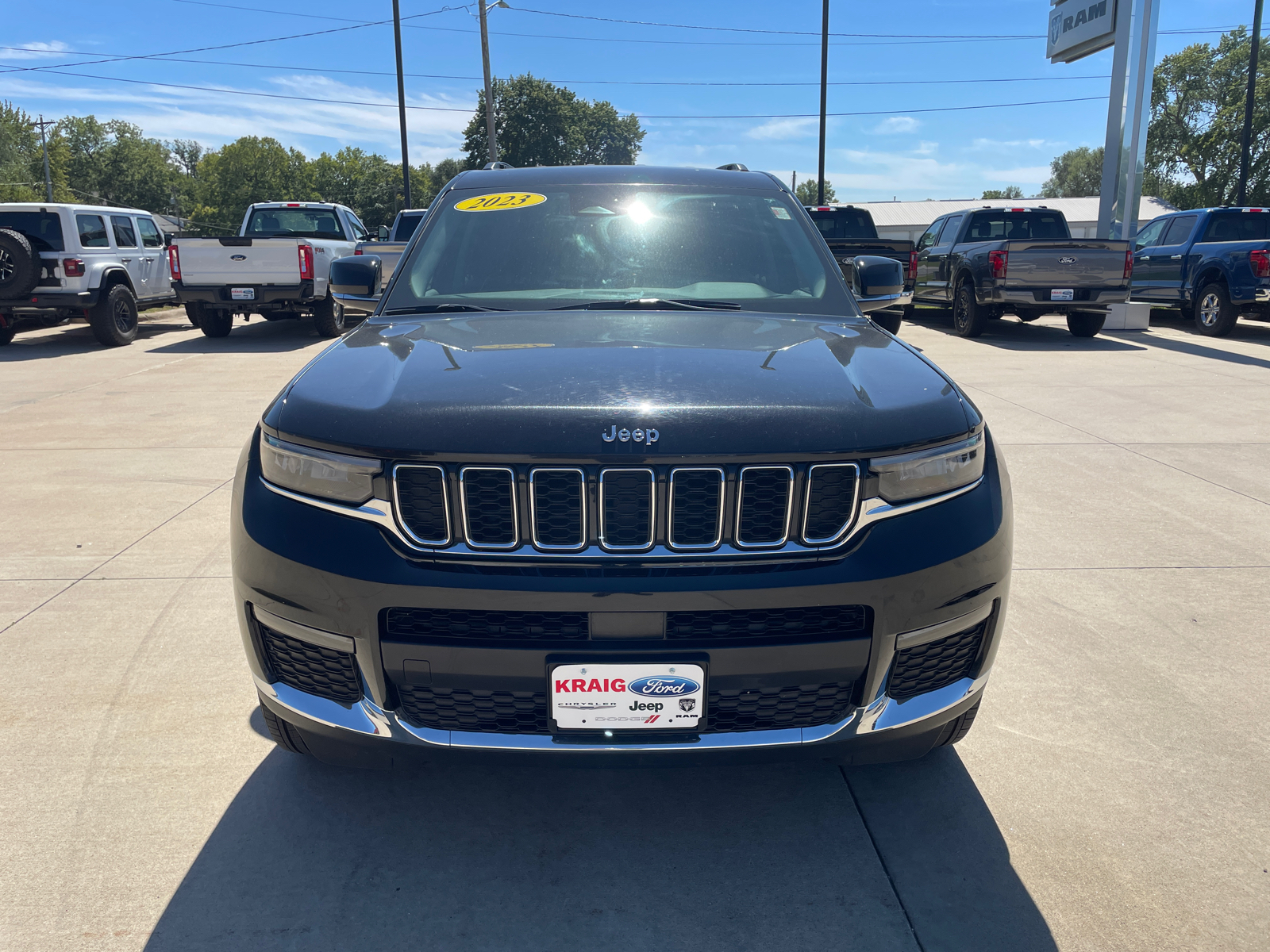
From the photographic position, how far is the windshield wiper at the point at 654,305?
304cm

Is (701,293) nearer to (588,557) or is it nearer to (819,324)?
(819,324)

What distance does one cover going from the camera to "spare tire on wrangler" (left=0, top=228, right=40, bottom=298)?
12.7 m

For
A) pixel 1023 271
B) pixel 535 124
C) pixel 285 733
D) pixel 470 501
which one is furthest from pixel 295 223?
pixel 535 124

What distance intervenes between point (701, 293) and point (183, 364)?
1057cm

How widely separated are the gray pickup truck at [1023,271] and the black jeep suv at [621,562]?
12.5 metres

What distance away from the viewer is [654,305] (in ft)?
10.1

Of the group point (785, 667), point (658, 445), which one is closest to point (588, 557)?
point (658, 445)

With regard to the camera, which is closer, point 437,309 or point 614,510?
point 614,510

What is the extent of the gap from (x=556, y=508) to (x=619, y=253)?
161 cm

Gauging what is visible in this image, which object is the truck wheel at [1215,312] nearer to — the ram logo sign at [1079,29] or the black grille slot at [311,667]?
the ram logo sign at [1079,29]

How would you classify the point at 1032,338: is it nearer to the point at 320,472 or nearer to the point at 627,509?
the point at 627,509

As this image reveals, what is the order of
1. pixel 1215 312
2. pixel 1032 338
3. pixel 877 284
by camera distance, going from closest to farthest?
pixel 877 284
pixel 1215 312
pixel 1032 338

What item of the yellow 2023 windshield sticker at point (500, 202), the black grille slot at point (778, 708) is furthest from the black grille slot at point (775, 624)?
Answer: the yellow 2023 windshield sticker at point (500, 202)

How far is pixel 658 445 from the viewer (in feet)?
6.51
